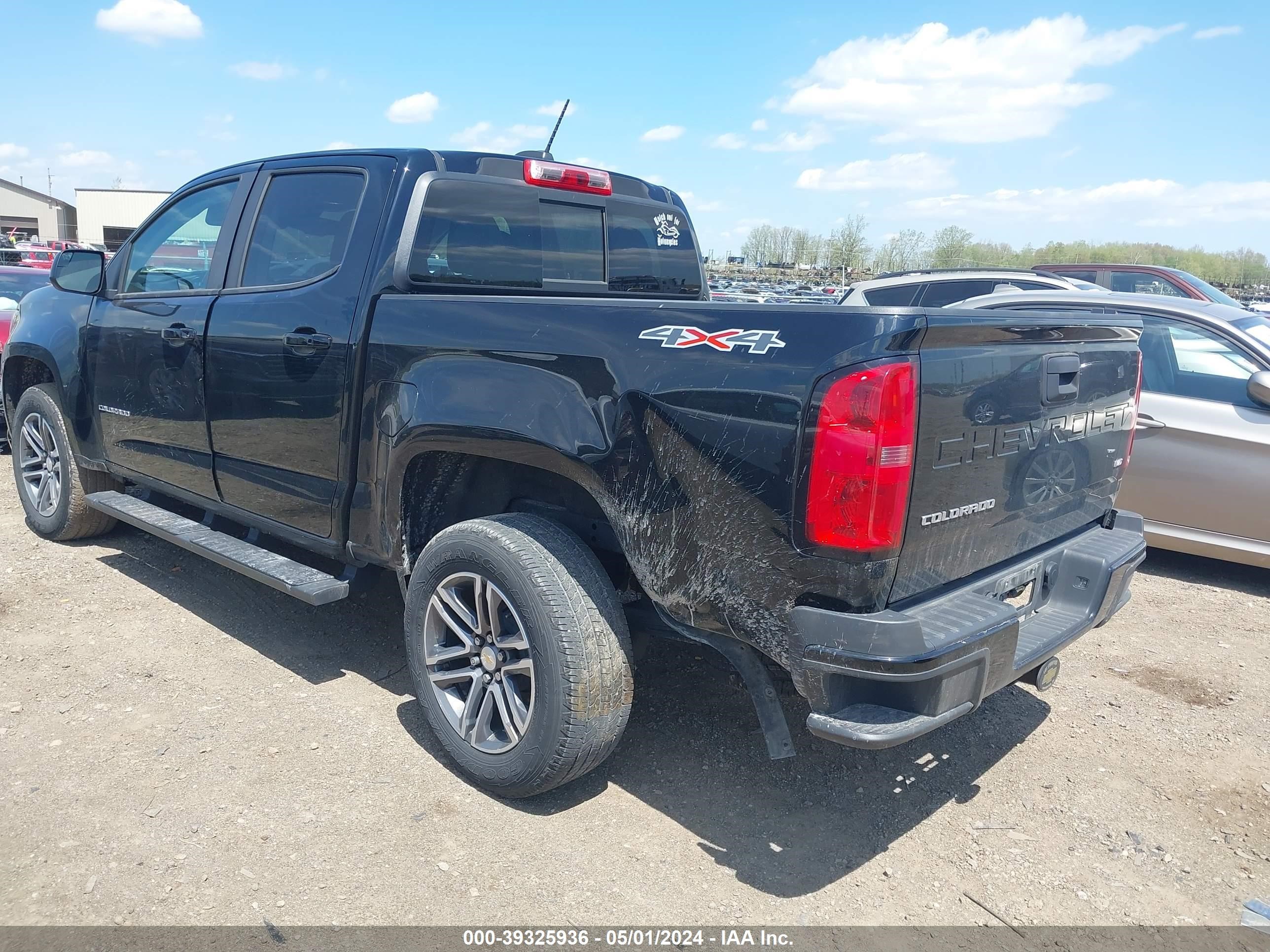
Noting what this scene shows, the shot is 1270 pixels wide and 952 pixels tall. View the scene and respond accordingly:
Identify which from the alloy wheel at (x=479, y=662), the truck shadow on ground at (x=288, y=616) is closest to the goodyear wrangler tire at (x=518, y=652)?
the alloy wheel at (x=479, y=662)

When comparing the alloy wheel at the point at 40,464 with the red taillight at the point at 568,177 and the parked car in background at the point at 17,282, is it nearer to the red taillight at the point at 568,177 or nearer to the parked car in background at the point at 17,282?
the red taillight at the point at 568,177

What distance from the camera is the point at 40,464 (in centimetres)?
562

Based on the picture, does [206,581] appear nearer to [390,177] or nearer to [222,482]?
[222,482]

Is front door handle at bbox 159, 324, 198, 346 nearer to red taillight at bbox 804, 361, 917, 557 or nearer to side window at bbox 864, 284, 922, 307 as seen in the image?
red taillight at bbox 804, 361, 917, 557

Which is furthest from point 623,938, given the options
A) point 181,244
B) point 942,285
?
point 942,285

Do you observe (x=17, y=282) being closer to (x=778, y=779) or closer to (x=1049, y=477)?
(x=778, y=779)

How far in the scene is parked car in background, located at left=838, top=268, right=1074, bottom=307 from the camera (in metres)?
9.15

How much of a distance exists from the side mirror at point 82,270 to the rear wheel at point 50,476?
0.72 metres

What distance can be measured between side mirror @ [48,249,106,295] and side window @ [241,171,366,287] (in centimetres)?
133

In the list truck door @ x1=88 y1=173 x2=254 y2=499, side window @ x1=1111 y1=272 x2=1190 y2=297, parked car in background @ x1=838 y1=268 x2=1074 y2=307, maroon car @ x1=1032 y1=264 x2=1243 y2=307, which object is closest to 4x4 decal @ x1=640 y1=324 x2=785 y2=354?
truck door @ x1=88 y1=173 x2=254 y2=499

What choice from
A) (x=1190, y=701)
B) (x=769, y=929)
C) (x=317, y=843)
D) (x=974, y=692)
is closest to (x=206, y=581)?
(x=317, y=843)

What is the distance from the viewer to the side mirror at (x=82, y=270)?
15.7 ft

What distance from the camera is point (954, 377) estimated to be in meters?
2.38

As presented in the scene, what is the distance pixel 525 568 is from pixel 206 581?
2.95 metres
